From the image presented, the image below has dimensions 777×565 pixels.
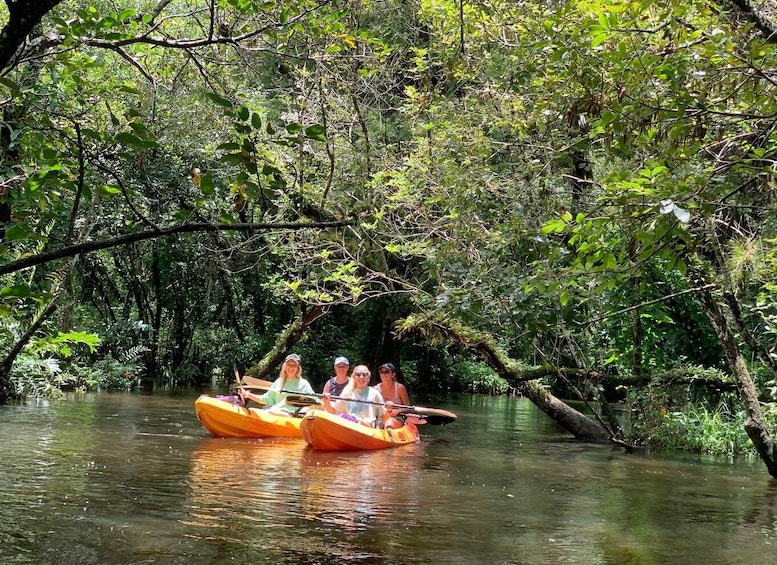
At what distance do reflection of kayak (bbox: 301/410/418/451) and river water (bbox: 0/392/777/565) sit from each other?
21cm

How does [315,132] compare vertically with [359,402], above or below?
above

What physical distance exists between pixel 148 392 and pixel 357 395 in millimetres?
9484

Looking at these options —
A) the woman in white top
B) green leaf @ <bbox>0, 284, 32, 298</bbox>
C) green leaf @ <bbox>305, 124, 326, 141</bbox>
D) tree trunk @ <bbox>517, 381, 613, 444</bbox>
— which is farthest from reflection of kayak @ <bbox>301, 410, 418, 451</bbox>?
green leaf @ <bbox>0, 284, 32, 298</bbox>

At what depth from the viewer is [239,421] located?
12.4 meters

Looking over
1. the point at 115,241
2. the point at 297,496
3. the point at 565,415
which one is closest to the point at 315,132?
the point at 115,241

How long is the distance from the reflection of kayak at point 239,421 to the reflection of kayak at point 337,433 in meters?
1.08

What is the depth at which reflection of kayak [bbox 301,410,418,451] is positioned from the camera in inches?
441

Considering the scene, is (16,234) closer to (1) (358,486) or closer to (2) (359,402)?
(1) (358,486)

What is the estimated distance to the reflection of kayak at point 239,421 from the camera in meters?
12.3

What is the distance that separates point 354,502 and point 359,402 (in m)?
4.81

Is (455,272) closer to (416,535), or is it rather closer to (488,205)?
(488,205)

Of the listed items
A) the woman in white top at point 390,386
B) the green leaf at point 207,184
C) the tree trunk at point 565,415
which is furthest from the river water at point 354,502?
the green leaf at point 207,184

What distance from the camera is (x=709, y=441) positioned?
42.8 ft

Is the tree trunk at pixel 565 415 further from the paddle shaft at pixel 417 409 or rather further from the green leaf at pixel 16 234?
the green leaf at pixel 16 234
